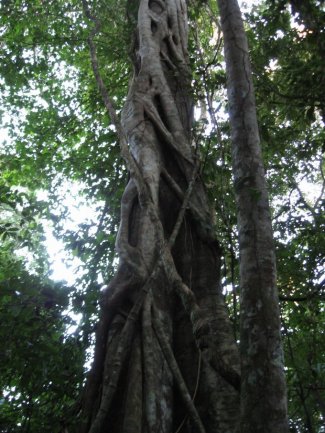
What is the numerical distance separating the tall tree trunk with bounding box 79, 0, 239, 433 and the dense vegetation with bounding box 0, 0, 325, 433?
0.25 m

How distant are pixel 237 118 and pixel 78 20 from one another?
6.00 metres

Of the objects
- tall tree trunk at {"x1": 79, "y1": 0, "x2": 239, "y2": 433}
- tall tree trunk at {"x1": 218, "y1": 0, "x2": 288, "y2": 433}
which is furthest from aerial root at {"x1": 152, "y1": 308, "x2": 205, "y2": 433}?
tall tree trunk at {"x1": 218, "y1": 0, "x2": 288, "y2": 433}

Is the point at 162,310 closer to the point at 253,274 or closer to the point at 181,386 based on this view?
the point at 181,386

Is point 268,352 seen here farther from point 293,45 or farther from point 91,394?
point 293,45

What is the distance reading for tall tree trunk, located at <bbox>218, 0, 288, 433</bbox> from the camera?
149 cm

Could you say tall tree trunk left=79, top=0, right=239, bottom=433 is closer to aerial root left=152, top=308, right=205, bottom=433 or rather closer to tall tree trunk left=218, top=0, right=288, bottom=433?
aerial root left=152, top=308, right=205, bottom=433

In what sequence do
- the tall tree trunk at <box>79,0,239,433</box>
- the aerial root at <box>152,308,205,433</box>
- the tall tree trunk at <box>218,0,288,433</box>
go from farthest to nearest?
the tall tree trunk at <box>79,0,239,433</box> → the aerial root at <box>152,308,205,433</box> → the tall tree trunk at <box>218,0,288,433</box>

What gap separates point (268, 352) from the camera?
5.21ft

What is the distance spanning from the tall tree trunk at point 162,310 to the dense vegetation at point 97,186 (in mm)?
248

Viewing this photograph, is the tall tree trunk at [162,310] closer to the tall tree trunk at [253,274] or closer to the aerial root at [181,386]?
the aerial root at [181,386]

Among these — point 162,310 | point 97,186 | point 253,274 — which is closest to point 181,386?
point 162,310

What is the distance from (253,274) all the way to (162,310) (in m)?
1.17

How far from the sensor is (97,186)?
19.3ft

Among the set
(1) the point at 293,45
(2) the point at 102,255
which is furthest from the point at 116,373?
(1) the point at 293,45
